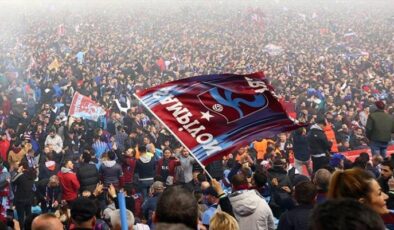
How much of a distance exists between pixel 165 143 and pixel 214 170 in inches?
120

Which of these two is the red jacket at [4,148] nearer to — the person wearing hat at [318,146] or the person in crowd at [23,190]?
the person in crowd at [23,190]

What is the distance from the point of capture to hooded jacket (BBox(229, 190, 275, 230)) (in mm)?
5203

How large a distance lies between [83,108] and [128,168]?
478cm

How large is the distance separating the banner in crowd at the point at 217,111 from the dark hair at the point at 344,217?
267 cm

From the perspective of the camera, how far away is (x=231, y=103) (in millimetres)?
5234

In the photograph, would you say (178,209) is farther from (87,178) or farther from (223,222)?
(87,178)

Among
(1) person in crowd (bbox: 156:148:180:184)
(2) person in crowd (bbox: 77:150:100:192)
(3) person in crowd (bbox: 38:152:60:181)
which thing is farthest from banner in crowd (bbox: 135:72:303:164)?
(3) person in crowd (bbox: 38:152:60:181)

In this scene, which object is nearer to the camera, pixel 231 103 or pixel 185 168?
pixel 231 103

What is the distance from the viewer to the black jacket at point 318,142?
9938 millimetres

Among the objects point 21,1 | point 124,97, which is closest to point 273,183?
point 124,97

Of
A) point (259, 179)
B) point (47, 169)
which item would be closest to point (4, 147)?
point (47, 169)

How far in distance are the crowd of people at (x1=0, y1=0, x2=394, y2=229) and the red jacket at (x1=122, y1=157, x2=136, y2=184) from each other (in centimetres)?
2

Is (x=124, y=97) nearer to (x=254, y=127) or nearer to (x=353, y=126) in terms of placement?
(x=353, y=126)

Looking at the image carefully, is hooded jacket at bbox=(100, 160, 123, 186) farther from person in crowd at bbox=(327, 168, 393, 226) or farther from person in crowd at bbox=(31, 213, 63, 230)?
person in crowd at bbox=(327, 168, 393, 226)
